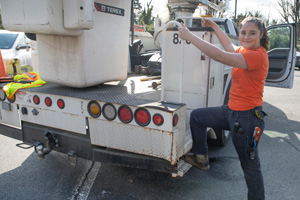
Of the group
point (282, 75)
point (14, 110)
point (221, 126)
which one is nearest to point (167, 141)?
point (221, 126)

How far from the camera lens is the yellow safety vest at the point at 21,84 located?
3.09 metres

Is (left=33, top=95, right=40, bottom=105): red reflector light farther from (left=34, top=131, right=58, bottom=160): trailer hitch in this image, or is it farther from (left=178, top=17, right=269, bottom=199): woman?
(left=178, top=17, right=269, bottom=199): woman

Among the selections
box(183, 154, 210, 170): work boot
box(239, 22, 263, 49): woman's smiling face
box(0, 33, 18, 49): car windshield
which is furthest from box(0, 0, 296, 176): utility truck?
box(0, 33, 18, 49): car windshield

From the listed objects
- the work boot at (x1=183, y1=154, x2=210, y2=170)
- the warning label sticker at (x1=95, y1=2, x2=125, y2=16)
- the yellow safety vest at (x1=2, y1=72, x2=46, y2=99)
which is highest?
the warning label sticker at (x1=95, y1=2, x2=125, y2=16)

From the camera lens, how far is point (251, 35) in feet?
7.19

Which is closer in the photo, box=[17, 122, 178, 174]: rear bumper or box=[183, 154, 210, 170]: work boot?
box=[17, 122, 178, 174]: rear bumper

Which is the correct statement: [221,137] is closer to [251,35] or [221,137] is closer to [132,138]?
[132,138]

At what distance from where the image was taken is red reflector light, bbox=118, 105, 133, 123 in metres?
2.41

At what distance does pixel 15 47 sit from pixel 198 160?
24.3 feet

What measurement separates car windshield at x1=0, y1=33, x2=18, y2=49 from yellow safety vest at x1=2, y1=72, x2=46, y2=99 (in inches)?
205

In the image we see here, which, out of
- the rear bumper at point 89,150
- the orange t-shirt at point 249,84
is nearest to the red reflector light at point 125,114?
the rear bumper at point 89,150

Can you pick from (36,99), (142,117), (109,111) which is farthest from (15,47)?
(142,117)

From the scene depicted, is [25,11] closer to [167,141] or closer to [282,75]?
[167,141]

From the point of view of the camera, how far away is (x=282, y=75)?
20.6 ft
